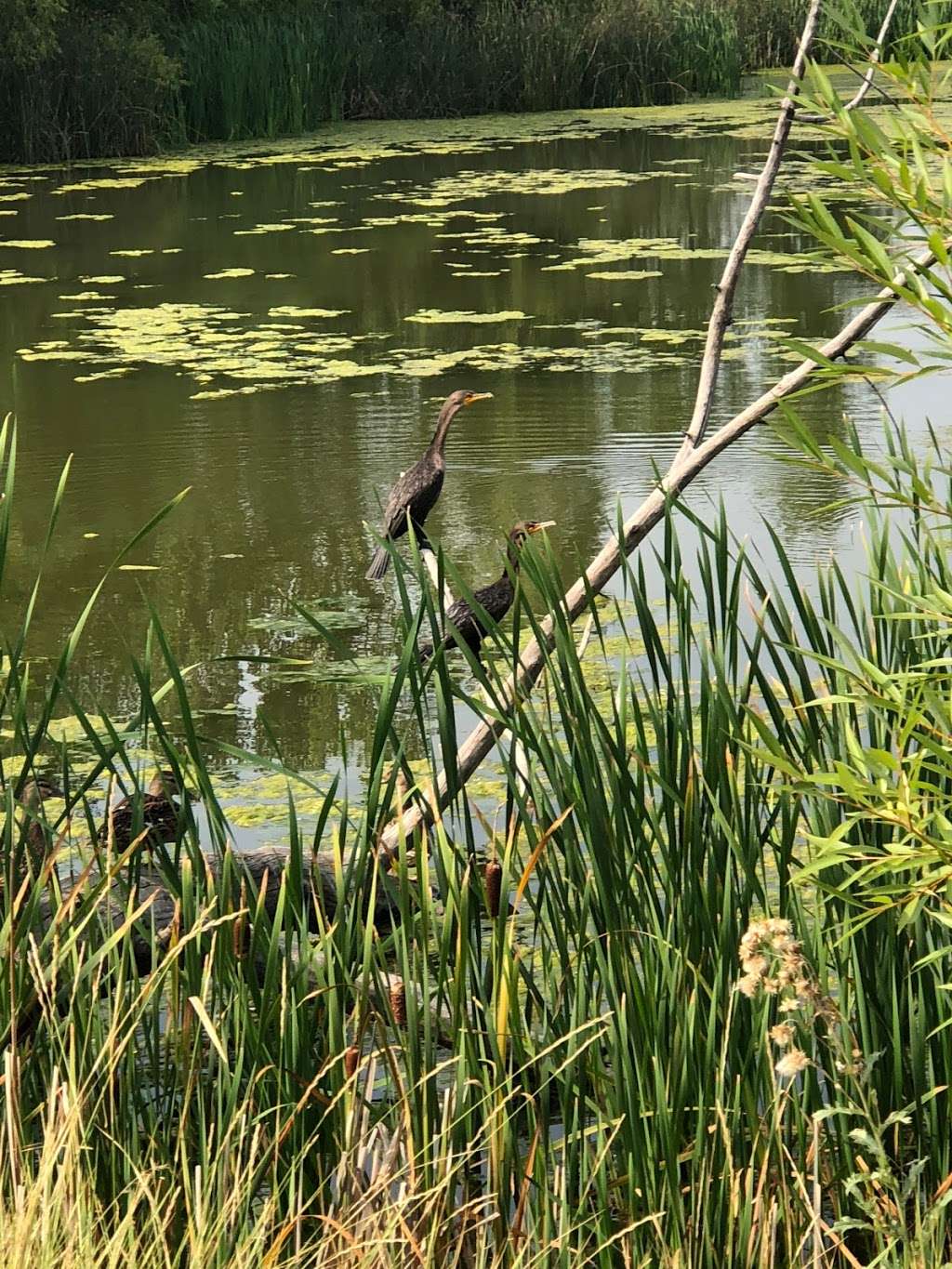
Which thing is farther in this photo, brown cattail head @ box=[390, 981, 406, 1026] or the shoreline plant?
brown cattail head @ box=[390, 981, 406, 1026]

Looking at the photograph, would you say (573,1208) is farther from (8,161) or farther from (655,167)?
(8,161)

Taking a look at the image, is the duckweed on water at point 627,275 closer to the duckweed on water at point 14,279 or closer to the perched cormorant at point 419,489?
the duckweed on water at point 14,279

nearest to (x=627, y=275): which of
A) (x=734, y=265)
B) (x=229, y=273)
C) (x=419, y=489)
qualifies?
(x=229, y=273)

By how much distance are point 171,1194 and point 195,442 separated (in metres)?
4.91

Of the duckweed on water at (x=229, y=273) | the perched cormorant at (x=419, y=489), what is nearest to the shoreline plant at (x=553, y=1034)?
the perched cormorant at (x=419, y=489)

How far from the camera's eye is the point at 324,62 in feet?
54.4

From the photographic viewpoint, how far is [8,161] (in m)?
15.0

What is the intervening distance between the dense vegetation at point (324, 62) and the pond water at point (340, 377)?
1.48 metres

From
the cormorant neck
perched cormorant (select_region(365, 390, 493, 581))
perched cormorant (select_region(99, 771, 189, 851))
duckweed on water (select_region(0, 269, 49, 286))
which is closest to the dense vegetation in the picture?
duckweed on water (select_region(0, 269, 49, 286))

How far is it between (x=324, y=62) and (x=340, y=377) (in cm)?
1007

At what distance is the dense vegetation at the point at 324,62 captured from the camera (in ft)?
48.5

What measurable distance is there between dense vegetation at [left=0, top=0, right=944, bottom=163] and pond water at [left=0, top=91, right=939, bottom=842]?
4.84ft

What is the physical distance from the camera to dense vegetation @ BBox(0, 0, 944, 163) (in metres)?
14.8

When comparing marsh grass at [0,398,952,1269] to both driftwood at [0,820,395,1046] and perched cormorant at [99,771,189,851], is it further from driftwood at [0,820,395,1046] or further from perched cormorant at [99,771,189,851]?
perched cormorant at [99,771,189,851]
